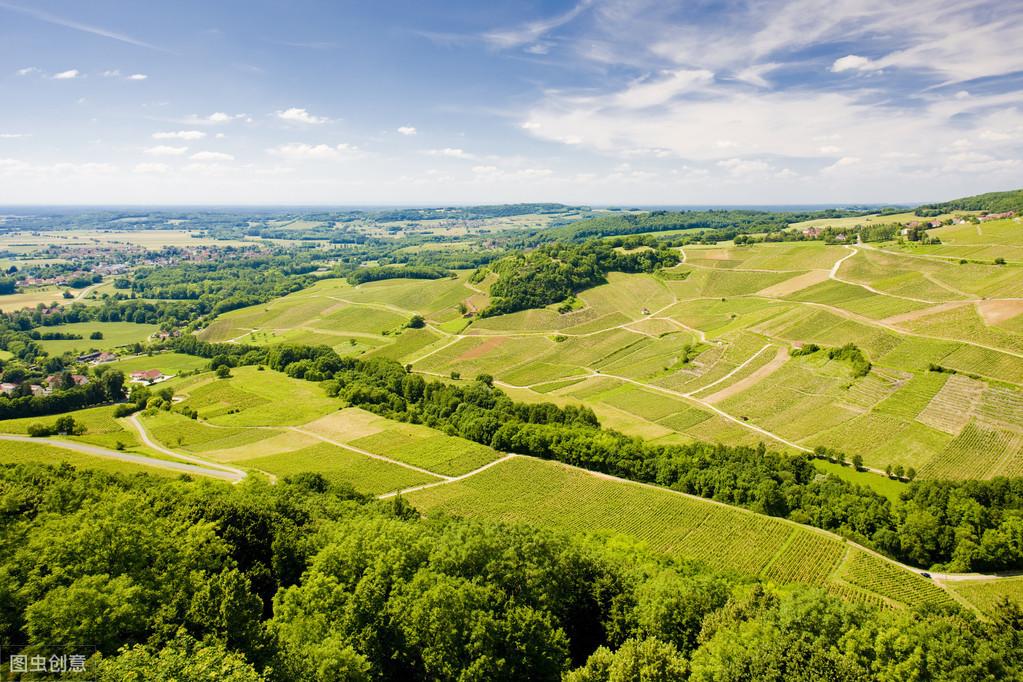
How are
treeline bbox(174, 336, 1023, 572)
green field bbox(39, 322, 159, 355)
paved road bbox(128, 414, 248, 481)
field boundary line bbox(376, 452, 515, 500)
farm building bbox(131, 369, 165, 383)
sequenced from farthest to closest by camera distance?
green field bbox(39, 322, 159, 355) → farm building bbox(131, 369, 165, 383) → paved road bbox(128, 414, 248, 481) → field boundary line bbox(376, 452, 515, 500) → treeline bbox(174, 336, 1023, 572)

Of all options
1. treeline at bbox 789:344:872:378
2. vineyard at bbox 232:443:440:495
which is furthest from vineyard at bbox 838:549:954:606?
vineyard at bbox 232:443:440:495

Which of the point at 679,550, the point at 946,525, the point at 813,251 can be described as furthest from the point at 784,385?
the point at 813,251

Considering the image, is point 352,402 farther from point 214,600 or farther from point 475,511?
point 214,600

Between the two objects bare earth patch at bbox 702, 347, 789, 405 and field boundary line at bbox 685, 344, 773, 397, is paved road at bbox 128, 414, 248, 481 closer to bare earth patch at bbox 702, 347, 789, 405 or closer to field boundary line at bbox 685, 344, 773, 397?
field boundary line at bbox 685, 344, 773, 397

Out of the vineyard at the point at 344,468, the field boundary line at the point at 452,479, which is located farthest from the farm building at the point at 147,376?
the field boundary line at the point at 452,479

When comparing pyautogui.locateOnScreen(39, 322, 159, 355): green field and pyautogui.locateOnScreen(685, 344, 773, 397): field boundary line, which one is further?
pyautogui.locateOnScreen(39, 322, 159, 355): green field

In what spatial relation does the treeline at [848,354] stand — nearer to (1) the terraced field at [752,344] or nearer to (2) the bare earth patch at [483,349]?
(1) the terraced field at [752,344]
